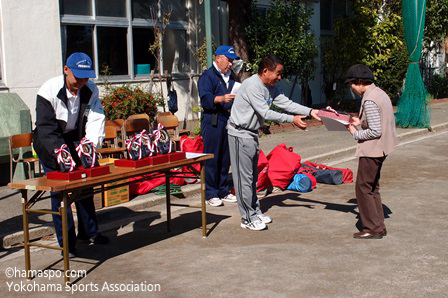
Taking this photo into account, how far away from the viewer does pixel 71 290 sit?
19.0 feet

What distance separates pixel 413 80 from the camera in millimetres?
16906

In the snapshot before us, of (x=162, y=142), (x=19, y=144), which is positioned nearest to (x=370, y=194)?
(x=162, y=142)

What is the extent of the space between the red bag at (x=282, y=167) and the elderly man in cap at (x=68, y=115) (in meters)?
3.97

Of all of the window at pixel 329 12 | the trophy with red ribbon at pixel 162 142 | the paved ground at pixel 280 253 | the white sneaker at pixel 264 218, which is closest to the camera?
the paved ground at pixel 280 253

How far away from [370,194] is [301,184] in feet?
9.38

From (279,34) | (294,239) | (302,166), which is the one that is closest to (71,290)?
(294,239)

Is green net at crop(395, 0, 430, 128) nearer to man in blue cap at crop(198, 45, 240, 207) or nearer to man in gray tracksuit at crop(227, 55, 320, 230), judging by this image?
man in blue cap at crop(198, 45, 240, 207)

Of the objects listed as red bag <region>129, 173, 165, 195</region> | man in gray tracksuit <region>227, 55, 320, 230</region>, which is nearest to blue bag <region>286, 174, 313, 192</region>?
red bag <region>129, 173, 165, 195</region>

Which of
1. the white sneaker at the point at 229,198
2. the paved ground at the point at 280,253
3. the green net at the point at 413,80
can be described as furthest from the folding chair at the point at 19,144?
the green net at the point at 413,80

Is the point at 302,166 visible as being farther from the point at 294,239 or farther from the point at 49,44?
the point at 49,44

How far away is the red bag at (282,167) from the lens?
10.1 metres

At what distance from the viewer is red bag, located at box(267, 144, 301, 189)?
10062 millimetres

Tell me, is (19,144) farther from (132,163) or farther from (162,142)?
(132,163)

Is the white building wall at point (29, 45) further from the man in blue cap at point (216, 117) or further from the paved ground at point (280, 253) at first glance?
the man in blue cap at point (216, 117)
